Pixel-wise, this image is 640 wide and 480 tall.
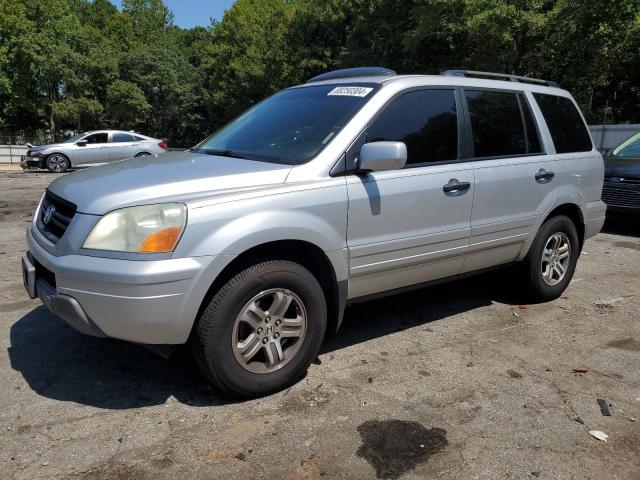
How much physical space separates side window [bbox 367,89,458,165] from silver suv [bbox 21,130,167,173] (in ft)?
55.6

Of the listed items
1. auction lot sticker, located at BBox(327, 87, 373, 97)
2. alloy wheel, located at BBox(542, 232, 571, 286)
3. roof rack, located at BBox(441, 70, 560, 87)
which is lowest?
alloy wheel, located at BBox(542, 232, 571, 286)

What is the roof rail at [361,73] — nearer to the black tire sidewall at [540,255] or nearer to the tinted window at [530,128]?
the tinted window at [530,128]

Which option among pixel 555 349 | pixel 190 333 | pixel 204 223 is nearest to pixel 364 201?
pixel 204 223

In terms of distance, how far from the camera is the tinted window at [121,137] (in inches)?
784

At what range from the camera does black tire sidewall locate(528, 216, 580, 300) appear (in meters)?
4.95

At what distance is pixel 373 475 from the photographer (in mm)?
2656

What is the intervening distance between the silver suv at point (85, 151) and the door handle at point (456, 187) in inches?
675

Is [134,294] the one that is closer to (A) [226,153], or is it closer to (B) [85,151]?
(A) [226,153]

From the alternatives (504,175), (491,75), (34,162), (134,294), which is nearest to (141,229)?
(134,294)

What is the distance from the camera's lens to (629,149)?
9805 millimetres

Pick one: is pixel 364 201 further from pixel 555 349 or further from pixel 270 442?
pixel 555 349

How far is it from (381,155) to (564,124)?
8.64ft

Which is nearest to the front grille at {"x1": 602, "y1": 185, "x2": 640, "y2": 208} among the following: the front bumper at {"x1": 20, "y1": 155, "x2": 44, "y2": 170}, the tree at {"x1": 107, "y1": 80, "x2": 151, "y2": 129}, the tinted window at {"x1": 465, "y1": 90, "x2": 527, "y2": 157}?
the tinted window at {"x1": 465, "y1": 90, "x2": 527, "y2": 157}

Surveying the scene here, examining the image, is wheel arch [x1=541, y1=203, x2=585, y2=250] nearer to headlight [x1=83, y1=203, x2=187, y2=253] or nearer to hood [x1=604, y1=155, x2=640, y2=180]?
headlight [x1=83, y1=203, x2=187, y2=253]
